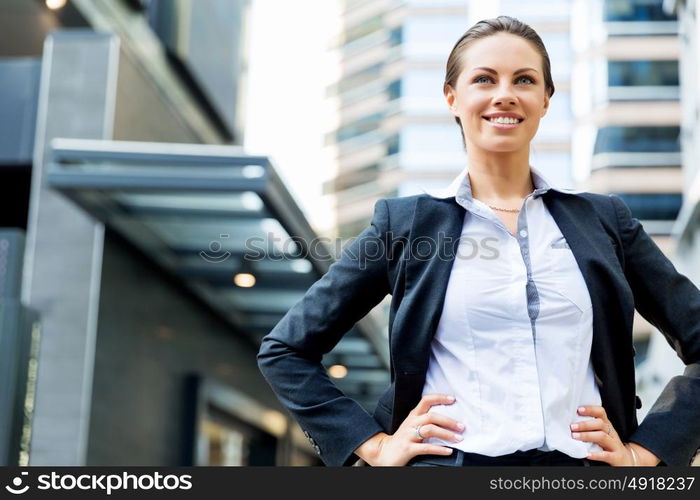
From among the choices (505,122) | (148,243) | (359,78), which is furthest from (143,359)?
(359,78)

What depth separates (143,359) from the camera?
11.6 m

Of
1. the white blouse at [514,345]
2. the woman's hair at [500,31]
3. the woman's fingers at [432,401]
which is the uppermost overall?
the woman's hair at [500,31]

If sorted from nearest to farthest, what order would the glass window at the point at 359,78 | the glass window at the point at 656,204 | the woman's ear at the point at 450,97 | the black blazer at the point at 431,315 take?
the black blazer at the point at 431,315 → the woman's ear at the point at 450,97 → the glass window at the point at 656,204 → the glass window at the point at 359,78

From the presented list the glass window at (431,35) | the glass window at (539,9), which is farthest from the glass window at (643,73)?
the glass window at (431,35)

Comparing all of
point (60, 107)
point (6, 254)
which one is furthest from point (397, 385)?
point (60, 107)

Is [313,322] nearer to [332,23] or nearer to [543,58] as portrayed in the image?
[543,58]

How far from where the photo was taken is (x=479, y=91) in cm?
216

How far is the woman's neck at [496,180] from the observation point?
2229 millimetres

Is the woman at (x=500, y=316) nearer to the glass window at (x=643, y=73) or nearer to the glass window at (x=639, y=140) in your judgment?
the glass window at (x=639, y=140)

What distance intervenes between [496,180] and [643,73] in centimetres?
5324

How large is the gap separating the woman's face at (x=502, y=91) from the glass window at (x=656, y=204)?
50.9m

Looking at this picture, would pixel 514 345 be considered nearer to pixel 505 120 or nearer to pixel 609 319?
pixel 609 319

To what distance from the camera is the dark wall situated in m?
10.6

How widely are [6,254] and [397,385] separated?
8.31m
